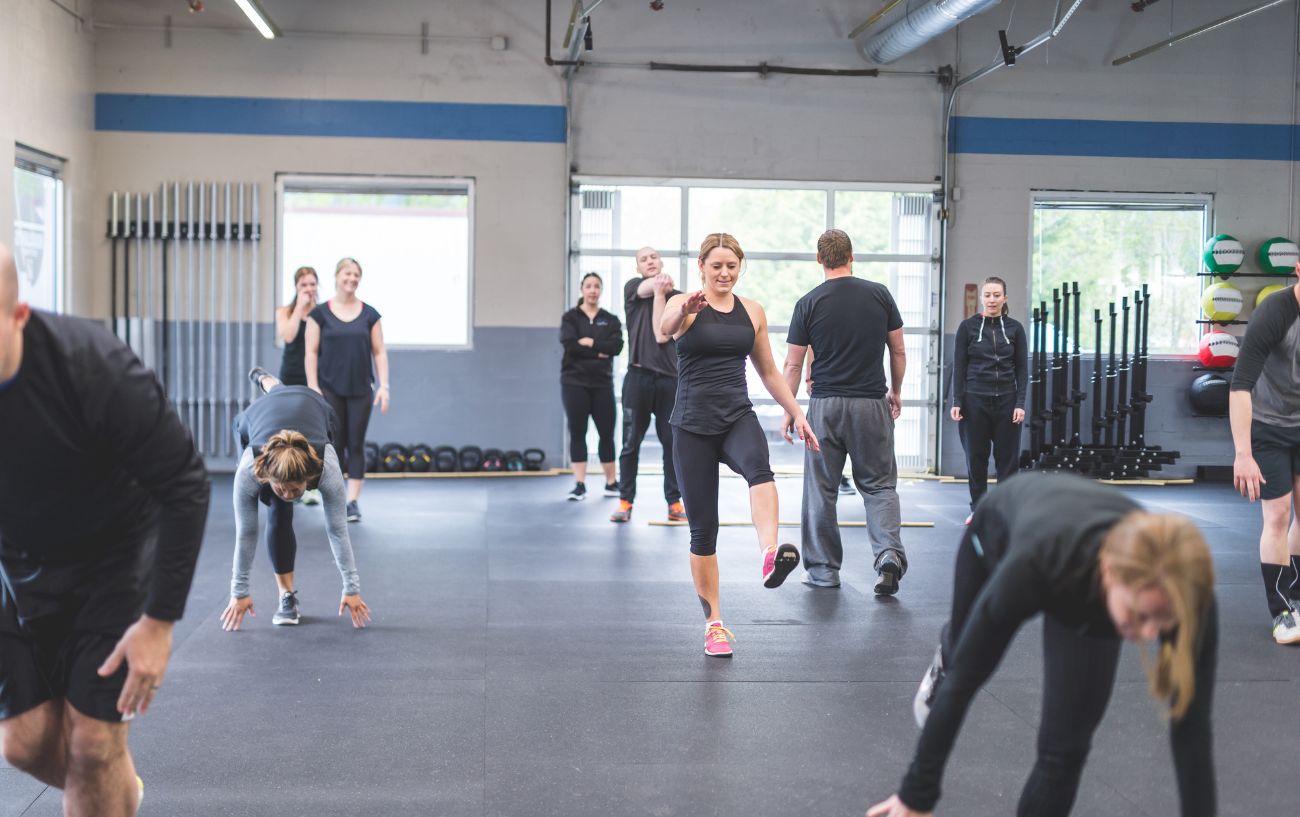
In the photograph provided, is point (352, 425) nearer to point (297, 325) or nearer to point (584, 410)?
point (297, 325)

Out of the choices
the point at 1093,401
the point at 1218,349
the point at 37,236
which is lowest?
the point at 1093,401

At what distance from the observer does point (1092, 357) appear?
34.5 ft

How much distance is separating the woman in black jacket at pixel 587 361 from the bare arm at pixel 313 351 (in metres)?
1.77

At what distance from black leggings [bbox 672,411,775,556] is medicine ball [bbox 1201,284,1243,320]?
729 cm

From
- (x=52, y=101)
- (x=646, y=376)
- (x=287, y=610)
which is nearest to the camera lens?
(x=287, y=610)

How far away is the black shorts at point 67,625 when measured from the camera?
2.20 meters

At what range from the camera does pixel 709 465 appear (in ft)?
13.9

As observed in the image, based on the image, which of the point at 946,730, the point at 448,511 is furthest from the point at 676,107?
the point at 946,730

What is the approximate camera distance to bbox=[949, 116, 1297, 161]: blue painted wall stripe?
10344 millimetres

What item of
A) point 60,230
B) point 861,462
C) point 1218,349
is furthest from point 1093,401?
point 60,230

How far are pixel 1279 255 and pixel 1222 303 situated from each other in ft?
2.57

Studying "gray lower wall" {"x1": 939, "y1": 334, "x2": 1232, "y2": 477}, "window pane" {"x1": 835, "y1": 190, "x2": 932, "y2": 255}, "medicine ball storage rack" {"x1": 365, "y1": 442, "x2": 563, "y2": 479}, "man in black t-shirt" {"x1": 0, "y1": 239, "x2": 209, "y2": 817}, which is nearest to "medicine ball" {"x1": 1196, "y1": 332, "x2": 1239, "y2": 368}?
"gray lower wall" {"x1": 939, "y1": 334, "x2": 1232, "y2": 477}

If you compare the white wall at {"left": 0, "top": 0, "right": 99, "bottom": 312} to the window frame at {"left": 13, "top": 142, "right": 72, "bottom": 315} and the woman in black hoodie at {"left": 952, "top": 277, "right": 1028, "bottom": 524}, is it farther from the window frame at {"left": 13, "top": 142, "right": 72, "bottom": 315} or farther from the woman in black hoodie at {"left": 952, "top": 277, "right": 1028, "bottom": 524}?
the woman in black hoodie at {"left": 952, "top": 277, "right": 1028, "bottom": 524}

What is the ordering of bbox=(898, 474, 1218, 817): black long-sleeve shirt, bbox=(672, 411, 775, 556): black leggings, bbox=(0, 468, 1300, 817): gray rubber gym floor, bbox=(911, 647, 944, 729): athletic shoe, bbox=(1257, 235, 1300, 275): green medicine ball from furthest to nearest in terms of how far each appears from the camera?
bbox=(1257, 235, 1300, 275): green medicine ball, bbox=(672, 411, 775, 556): black leggings, bbox=(0, 468, 1300, 817): gray rubber gym floor, bbox=(911, 647, 944, 729): athletic shoe, bbox=(898, 474, 1218, 817): black long-sleeve shirt
